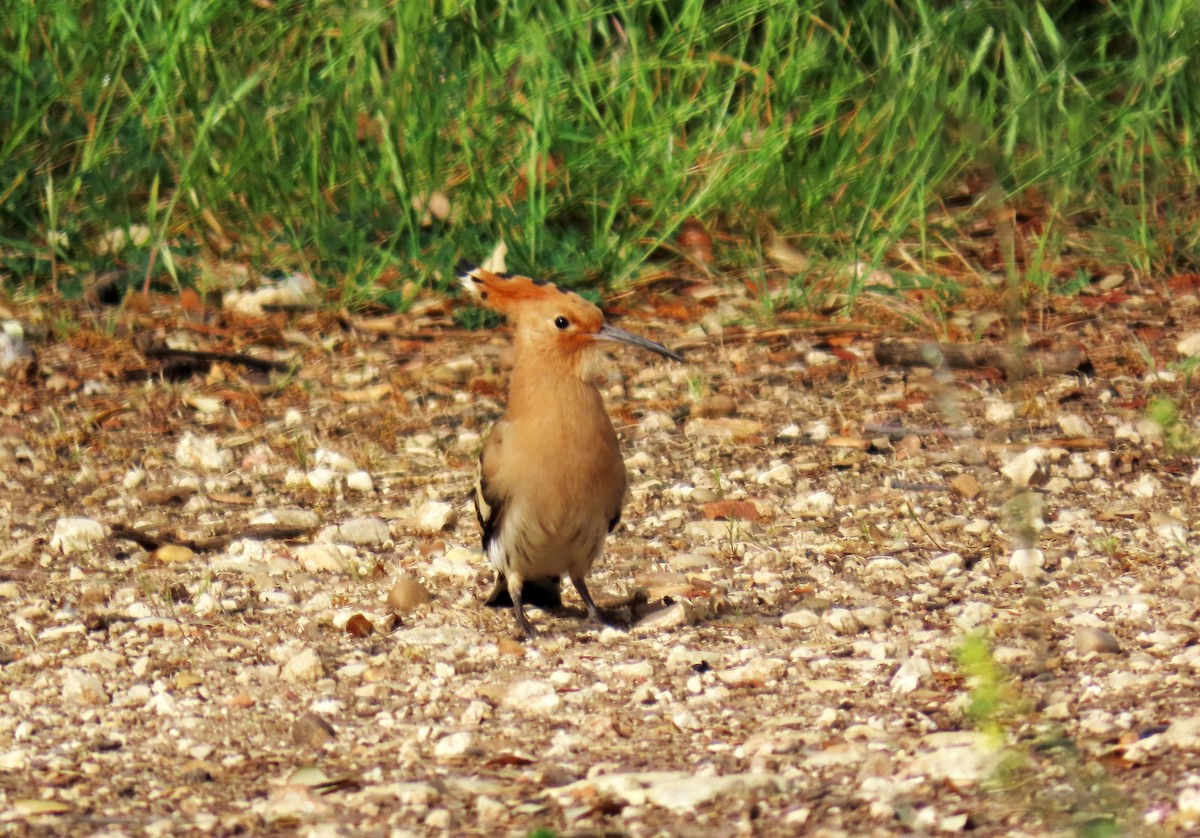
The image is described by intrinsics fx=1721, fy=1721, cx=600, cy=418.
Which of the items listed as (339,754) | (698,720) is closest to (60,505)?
(339,754)

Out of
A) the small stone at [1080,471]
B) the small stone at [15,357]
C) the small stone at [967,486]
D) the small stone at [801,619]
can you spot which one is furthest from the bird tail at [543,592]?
the small stone at [15,357]

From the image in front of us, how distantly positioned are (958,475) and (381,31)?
2928 millimetres

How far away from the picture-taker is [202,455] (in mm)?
5367

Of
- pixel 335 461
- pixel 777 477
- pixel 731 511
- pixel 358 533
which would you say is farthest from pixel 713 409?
pixel 358 533

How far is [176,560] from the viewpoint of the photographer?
15.1ft

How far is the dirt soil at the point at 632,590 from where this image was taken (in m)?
3.01

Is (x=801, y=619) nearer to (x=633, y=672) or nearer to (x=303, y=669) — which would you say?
(x=633, y=672)

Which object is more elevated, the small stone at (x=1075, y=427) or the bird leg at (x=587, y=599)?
the small stone at (x=1075, y=427)

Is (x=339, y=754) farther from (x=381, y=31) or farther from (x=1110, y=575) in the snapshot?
(x=381, y=31)

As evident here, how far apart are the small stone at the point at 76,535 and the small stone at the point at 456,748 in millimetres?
1771

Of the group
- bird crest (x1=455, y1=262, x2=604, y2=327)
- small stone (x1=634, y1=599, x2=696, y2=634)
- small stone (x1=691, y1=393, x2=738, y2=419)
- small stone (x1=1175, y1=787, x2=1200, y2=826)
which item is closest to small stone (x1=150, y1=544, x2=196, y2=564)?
bird crest (x1=455, y1=262, x2=604, y2=327)

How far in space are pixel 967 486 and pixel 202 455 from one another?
2.33 meters

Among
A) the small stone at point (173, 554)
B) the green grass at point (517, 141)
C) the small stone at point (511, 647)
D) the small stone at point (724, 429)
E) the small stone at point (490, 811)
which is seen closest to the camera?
the small stone at point (490, 811)

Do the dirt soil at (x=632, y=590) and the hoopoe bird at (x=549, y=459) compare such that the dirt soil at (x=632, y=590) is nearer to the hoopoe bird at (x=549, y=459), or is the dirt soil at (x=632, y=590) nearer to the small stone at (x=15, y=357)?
the small stone at (x=15, y=357)
